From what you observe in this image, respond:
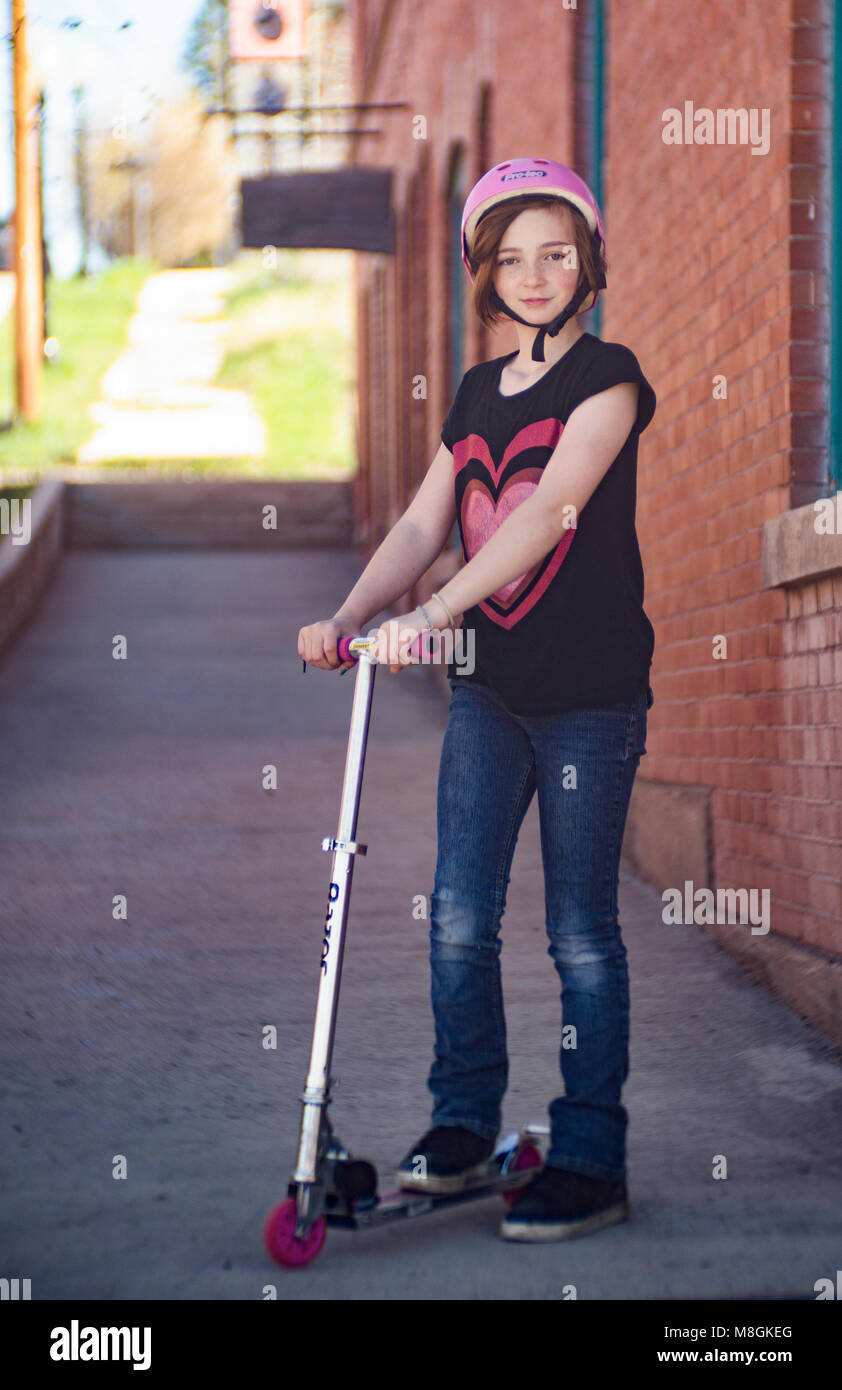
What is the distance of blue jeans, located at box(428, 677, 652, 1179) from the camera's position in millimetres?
3281

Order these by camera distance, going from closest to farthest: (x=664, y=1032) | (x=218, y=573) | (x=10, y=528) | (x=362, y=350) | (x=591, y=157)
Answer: (x=664, y=1032), (x=591, y=157), (x=10, y=528), (x=218, y=573), (x=362, y=350)

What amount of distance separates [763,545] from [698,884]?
4.42 feet

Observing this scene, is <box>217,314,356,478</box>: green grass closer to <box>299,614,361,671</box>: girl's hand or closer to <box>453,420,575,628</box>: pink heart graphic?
<box>453,420,575,628</box>: pink heart graphic

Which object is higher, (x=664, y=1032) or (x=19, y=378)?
(x=19, y=378)

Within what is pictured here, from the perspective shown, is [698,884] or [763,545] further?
[698,884]

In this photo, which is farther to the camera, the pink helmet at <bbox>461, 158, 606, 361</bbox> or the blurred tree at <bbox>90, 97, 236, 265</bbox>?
the blurred tree at <bbox>90, 97, 236, 265</bbox>

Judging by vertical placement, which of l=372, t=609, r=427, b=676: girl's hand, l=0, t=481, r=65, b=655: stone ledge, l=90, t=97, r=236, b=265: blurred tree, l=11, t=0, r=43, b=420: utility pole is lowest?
l=372, t=609, r=427, b=676: girl's hand

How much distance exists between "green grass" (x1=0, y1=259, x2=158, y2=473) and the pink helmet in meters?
23.3

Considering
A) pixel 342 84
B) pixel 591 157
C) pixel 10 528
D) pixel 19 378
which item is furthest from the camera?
pixel 342 84

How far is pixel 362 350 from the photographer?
2378 centimetres

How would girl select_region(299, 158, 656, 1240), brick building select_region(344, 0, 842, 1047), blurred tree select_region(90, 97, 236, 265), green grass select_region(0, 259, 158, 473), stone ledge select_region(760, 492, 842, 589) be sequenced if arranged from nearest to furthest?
girl select_region(299, 158, 656, 1240), stone ledge select_region(760, 492, 842, 589), brick building select_region(344, 0, 842, 1047), green grass select_region(0, 259, 158, 473), blurred tree select_region(90, 97, 236, 265)

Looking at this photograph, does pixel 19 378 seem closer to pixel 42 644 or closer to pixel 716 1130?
pixel 42 644

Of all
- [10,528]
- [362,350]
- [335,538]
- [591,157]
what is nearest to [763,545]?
[591,157]

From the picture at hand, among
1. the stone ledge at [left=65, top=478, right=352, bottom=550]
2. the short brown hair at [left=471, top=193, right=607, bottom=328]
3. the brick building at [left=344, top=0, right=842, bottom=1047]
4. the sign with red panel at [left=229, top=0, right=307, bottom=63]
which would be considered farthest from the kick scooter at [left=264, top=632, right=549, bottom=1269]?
the sign with red panel at [left=229, top=0, right=307, bottom=63]
